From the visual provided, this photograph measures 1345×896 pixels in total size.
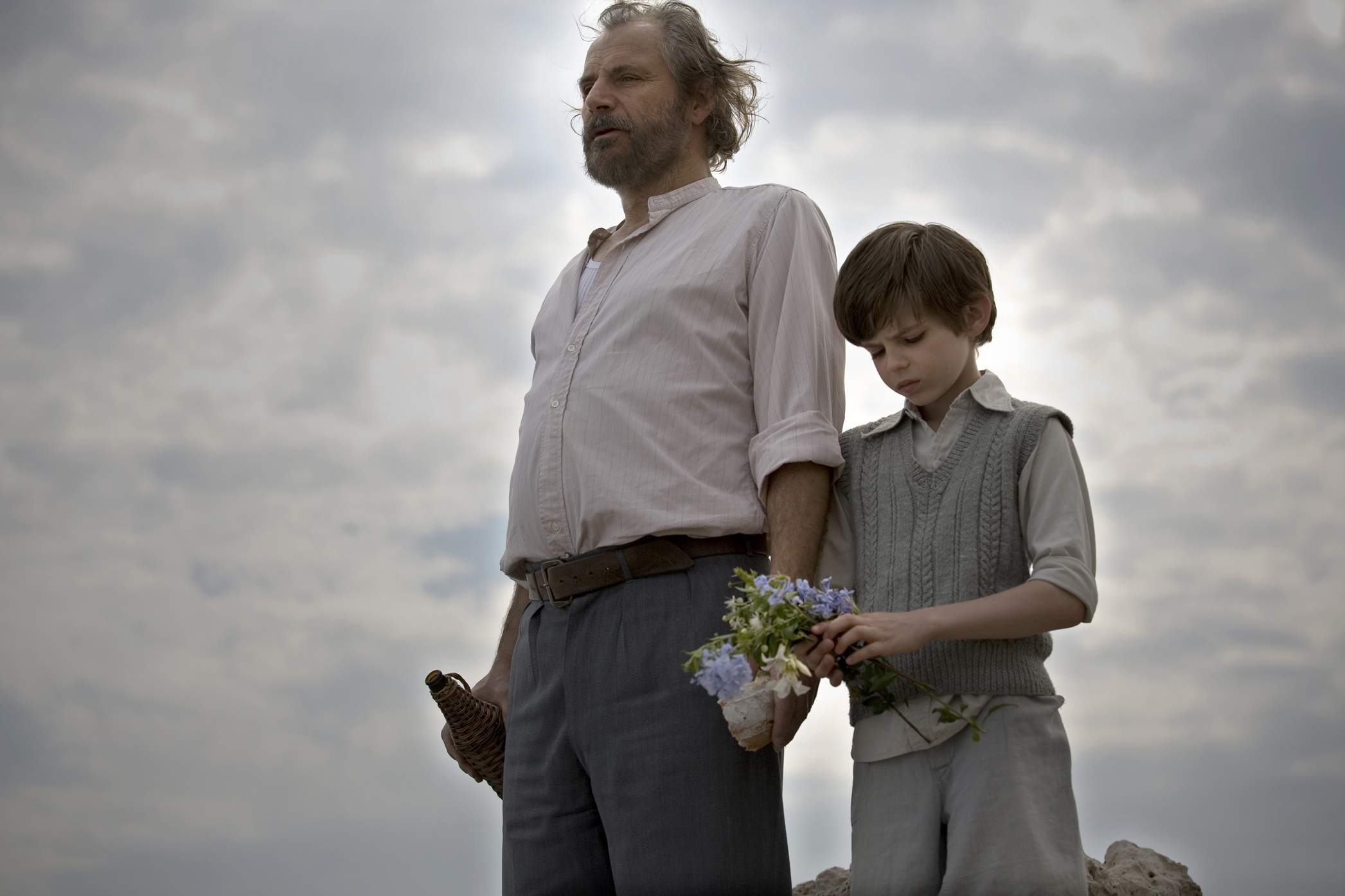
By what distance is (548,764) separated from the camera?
10.7 feet

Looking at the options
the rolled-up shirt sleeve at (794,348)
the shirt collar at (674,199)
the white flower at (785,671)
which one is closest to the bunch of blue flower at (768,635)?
the white flower at (785,671)

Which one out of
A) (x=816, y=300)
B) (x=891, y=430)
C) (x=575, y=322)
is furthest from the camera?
(x=575, y=322)

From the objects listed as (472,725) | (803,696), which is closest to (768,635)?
(803,696)

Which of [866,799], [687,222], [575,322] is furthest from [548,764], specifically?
[687,222]

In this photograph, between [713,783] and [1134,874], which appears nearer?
[713,783]

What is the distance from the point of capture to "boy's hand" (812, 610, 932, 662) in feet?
8.19

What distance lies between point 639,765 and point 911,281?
1272mm

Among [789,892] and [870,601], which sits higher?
[870,601]

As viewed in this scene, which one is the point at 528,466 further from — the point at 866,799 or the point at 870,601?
the point at 866,799

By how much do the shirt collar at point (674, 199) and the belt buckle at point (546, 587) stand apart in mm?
976

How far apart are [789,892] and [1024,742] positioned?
831 mm

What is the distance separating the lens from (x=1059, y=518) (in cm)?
265

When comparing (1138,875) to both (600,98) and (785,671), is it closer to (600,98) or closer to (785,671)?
(785,671)

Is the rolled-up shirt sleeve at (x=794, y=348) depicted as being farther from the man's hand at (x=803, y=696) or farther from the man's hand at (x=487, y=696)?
the man's hand at (x=487, y=696)
